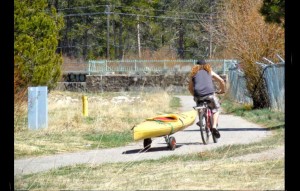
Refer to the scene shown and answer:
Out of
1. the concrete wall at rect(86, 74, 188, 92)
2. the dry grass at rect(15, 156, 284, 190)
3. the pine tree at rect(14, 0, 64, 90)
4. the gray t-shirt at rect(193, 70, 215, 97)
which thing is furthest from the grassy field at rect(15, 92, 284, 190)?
the concrete wall at rect(86, 74, 188, 92)

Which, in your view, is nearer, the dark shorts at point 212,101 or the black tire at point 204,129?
the black tire at point 204,129

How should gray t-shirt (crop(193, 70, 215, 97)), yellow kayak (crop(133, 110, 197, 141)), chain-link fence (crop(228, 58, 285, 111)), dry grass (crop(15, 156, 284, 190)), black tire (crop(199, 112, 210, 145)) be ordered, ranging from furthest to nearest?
chain-link fence (crop(228, 58, 285, 111)) → gray t-shirt (crop(193, 70, 215, 97)) → black tire (crop(199, 112, 210, 145)) → yellow kayak (crop(133, 110, 197, 141)) → dry grass (crop(15, 156, 284, 190))

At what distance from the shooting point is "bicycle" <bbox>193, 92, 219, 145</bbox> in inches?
593

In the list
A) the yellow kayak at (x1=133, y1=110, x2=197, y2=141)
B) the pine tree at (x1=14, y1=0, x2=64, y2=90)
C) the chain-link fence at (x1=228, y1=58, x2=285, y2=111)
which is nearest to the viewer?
the yellow kayak at (x1=133, y1=110, x2=197, y2=141)

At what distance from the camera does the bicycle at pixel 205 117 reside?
15.1 metres

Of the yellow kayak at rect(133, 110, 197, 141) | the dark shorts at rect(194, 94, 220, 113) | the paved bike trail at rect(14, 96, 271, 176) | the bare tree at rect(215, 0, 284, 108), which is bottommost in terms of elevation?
the paved bike trail at rect(14, 96, 271, 176)

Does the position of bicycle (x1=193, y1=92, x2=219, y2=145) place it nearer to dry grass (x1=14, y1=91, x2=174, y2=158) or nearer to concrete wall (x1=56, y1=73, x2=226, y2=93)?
dry grass (x1=14, y1=91, x2=174, y2=158)

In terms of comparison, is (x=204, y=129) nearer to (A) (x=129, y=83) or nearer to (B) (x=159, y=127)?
(B) (x=159, y=127)

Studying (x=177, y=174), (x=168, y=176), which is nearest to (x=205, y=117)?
(x=177, y=174)

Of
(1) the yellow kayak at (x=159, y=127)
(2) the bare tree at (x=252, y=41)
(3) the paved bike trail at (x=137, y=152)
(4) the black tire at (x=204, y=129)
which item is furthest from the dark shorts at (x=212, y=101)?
(2) the bare tree at (x=252, y=41)

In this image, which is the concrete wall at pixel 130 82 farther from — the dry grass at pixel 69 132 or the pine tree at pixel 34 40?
the dry grass at pixel 69 132

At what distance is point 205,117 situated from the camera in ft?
49.9

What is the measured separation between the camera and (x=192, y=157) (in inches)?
484
